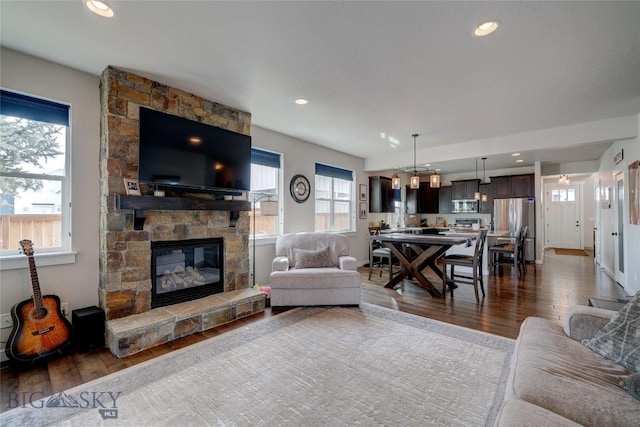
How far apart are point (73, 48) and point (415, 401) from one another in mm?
3721

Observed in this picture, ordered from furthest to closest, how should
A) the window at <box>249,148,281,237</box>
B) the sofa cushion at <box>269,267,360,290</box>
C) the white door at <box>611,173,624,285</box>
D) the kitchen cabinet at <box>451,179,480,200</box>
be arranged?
the kitchen cabinet at <box>451,179,480,200</box>
the white door at <box>611,173,624,285</box>
the window at <box>249,148,281,237</box>
the sofa cushion at <box>269,267,360,290</box>

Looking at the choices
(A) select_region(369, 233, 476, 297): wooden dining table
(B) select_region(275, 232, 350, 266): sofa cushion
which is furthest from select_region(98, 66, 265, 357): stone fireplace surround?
(A) select_region(369, 233, 476, 297): wooden dining table

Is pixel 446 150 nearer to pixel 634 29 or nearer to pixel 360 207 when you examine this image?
pixel 360 207

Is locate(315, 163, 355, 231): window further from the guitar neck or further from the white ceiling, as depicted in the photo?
the guitar neck

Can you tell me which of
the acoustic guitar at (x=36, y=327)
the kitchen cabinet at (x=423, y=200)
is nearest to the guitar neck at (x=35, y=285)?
the acoustic guitar at (x=36, y=327)

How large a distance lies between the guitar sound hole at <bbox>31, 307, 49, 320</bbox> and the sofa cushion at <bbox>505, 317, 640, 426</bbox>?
130 inches

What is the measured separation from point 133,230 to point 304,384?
7.11 feet

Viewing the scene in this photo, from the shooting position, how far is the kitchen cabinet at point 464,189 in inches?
322

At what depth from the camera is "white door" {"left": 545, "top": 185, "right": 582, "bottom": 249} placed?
9.23 m

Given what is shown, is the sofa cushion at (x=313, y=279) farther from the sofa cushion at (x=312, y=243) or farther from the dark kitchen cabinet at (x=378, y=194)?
the dark kitchen cabinet at (x=378, y=194)

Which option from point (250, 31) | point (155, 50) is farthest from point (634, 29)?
point (155, 50)

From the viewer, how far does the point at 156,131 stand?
2863 mm

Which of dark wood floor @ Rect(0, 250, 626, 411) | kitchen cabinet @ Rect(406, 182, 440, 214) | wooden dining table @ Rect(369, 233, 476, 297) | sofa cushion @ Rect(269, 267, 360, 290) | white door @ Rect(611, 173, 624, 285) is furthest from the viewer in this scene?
kitchen cabinet @ Rect(406, 182, 440, 214)

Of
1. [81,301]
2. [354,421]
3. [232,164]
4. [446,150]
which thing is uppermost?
[446,150]
